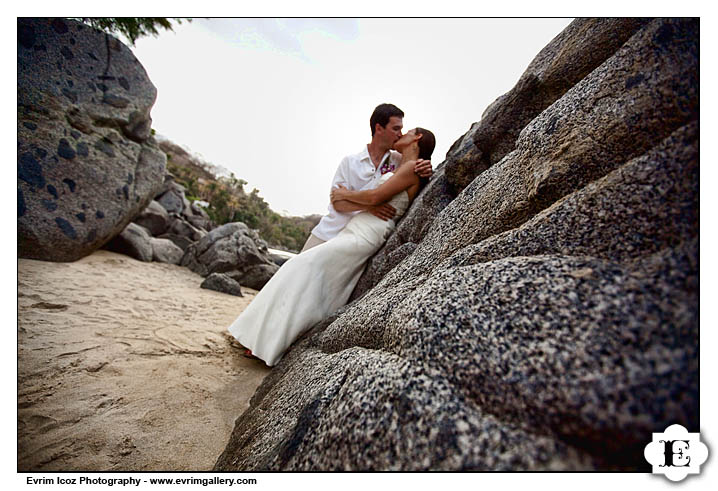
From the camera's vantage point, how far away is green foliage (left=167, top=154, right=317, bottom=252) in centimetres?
3275

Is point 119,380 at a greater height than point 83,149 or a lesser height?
lesser

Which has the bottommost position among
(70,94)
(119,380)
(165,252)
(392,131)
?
(119,380)

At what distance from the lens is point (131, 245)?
7.58 metres

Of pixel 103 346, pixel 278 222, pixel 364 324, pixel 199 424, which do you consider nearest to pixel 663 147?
pixel 364 324

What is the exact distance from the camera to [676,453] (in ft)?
2.90

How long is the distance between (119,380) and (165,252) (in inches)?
291

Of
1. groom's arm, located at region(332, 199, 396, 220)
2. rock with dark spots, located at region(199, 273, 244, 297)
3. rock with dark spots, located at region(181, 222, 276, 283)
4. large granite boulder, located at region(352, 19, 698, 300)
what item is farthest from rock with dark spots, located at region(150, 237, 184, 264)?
large granite boulder, located at region(352, 19, 698, 300)

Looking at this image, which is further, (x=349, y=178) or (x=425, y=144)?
(x=349, y=178)

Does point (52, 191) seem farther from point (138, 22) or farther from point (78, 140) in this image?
point (138, 22)

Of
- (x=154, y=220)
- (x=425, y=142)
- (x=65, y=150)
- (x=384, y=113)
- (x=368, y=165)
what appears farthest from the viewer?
(x=154, y=220)

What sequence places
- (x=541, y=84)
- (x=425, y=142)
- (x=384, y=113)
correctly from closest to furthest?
(x=541, y=84)
(x=425, y=142)
(x=384, y=113)

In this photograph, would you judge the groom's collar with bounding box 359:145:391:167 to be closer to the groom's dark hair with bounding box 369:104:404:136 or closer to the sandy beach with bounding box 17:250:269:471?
the groom's dark hair with bounding box 369:104:404:136

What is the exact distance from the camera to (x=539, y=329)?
1018 millimetres

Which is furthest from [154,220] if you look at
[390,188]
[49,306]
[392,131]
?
[390,188]
